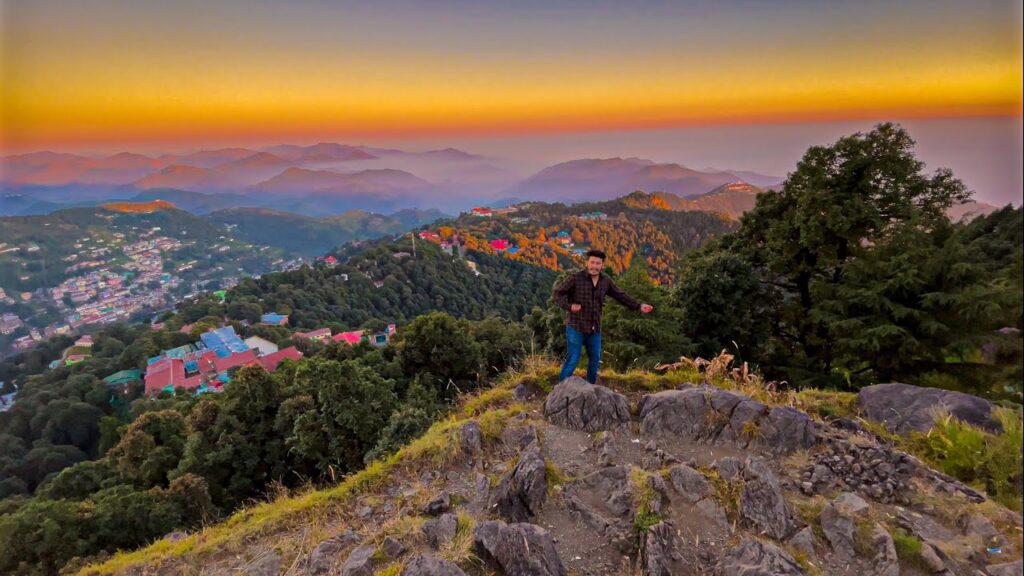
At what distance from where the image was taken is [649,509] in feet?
15.1

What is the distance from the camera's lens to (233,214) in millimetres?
164000

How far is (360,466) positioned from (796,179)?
16.3 metres

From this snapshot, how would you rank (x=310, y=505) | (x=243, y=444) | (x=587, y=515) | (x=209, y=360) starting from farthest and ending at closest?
(x=209, y=360), (x=243, y=444), (x=310, y=505), (x=587, y=515)

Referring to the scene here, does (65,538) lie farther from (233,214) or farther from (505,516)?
(233,214)

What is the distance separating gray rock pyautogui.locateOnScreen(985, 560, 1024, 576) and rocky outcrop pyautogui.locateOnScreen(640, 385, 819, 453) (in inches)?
80.7

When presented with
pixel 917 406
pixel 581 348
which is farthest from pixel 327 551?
pixel 917 406

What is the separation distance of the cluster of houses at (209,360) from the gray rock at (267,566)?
35.7 meters

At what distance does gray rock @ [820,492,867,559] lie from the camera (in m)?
4.25

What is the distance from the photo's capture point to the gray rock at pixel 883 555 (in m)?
3.89

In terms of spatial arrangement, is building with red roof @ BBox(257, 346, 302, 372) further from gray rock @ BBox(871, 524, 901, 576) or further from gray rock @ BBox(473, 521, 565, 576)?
gray rock @ BBox(871, 524, 901, 576)

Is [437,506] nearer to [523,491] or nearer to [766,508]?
[523,491]

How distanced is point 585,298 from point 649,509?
10.4 feet

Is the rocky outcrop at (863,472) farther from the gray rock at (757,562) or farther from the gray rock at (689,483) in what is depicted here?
the gray rock at (757,562)

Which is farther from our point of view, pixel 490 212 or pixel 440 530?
pixel 490 212
